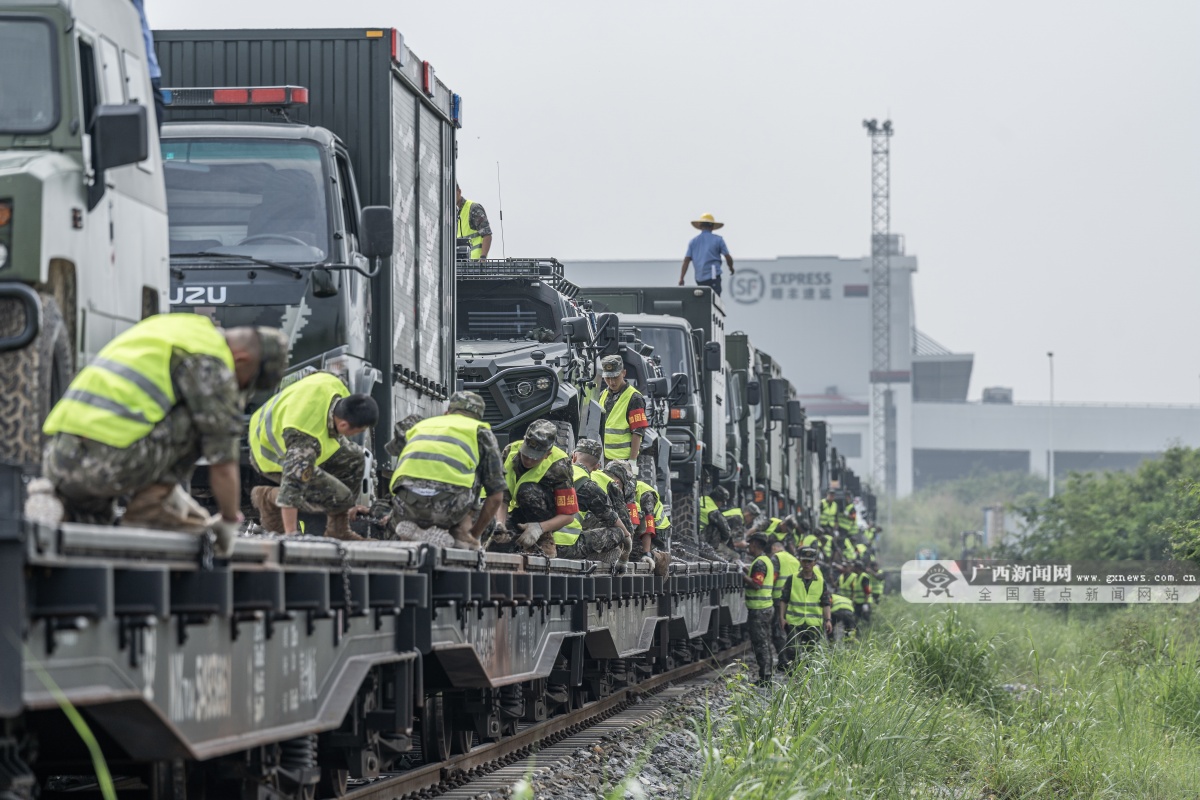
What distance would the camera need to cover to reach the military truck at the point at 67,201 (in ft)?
22.5

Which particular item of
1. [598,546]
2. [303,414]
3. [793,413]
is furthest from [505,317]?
[793,413]

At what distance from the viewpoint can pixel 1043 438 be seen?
118 m

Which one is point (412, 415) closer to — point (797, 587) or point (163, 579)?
point (163, 579)

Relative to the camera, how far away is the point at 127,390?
6.04 m

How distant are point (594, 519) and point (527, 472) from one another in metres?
2.16

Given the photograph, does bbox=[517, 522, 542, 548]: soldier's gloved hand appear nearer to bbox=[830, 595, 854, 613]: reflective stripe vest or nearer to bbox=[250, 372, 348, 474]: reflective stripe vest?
bbox=[250, 372, 348, 474]: reflective stripe vest

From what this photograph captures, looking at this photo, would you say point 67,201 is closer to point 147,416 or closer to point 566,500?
point 147,416

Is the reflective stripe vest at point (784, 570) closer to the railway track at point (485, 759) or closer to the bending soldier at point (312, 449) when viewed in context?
the railway track at point (485, 759)

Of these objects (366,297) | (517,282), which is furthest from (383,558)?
(517,282)

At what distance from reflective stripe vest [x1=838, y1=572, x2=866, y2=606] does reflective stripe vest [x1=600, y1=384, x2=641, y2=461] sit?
→ 14483mm

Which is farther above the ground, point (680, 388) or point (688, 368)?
point (688, 368)

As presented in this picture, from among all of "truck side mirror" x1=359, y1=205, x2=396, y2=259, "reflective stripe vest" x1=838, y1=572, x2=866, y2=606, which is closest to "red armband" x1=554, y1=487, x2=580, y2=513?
"truck side mirror" x1=359, y1=205, x2=396, y2=259

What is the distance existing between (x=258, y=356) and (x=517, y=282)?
1161 cm

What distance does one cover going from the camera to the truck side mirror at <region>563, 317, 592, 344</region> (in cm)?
1767
